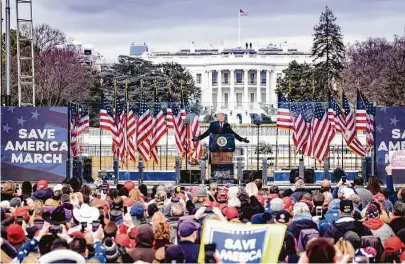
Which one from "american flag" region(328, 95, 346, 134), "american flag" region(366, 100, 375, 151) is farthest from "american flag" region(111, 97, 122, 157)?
"american flag" region(366, 100, 375, 151)

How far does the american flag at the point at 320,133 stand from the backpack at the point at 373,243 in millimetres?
19039

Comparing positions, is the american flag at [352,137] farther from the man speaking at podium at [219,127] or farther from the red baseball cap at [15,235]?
the red baseball cap at [15,235]

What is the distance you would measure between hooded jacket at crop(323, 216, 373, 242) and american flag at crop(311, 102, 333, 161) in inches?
726

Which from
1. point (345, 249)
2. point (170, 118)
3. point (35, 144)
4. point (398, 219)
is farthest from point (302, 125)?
point (345, 249)

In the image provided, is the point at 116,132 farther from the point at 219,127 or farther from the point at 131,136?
the point at 219,127

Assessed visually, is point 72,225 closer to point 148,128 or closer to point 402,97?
point 148,128

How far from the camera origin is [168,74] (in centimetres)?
11694

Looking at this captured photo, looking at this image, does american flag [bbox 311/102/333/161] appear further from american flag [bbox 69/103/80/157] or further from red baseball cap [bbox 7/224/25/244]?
red baseball cap [bbox 7/224/25/244]

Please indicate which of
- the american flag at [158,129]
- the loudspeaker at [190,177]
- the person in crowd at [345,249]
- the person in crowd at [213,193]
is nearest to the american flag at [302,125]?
the loudspeaker at [190,177]

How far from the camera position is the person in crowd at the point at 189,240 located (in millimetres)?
11769

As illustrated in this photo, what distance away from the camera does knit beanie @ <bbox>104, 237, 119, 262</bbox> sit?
1222 cm

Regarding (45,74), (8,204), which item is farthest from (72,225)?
(45,74)

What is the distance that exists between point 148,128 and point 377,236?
799 inches

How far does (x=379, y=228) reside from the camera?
14.0 m
